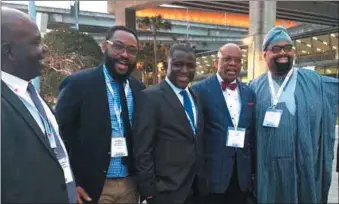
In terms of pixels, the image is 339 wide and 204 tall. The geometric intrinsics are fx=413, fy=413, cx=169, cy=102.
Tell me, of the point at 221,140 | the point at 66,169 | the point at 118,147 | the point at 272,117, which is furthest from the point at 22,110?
the point at 272,117

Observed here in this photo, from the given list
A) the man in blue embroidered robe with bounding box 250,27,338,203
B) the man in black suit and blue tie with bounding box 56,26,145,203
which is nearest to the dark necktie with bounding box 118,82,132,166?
the man in black suit and blue tie with bounding box 56,26,145,203

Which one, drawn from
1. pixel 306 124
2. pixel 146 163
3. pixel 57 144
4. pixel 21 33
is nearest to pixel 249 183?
pixel 306 124

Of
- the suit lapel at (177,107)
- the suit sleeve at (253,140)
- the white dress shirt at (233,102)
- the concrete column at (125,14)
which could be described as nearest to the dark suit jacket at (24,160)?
the suit lapel at (177,107)

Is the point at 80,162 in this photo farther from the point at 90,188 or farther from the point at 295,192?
the point at 295,192

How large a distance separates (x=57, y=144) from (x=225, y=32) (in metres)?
41.5

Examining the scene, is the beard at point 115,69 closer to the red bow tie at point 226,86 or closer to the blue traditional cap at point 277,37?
the red bow tie at point 226,86

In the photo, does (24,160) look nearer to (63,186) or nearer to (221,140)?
(63,186)

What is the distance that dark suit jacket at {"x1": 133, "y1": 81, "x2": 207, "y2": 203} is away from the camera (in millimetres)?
2994

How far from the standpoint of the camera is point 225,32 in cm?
4241

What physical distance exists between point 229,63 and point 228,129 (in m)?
0.57

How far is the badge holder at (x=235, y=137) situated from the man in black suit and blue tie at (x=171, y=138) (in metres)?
0.29

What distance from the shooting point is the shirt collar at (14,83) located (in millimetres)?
1952

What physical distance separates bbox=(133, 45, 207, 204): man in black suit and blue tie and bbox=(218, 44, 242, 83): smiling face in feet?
1.36

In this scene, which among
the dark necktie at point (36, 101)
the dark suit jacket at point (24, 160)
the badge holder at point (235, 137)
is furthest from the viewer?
the badge holder at point (235, 137)
